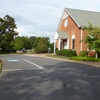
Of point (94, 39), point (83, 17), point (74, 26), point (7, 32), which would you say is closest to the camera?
point (94, 39)

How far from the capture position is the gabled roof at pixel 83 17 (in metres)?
26.8

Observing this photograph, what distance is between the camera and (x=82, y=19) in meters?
27.9

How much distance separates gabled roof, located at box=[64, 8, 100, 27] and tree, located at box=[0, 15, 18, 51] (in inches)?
761

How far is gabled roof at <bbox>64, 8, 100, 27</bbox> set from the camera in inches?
1056

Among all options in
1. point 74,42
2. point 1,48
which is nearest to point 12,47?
point 1,48

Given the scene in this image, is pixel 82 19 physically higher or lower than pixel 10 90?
higher

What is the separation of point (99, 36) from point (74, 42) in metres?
7.58

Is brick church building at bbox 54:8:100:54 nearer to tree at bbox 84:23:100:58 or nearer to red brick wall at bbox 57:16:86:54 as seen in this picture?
red brick wall at bbox 57:16:86:54

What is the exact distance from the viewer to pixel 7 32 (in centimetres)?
4369

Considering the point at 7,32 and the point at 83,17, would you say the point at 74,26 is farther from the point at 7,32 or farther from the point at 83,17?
the point at 7,32

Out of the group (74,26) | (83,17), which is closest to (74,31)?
(74,26)

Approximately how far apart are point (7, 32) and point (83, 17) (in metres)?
23.0

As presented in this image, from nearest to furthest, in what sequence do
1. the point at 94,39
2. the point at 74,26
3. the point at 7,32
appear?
the point at 94,39 → the point at 74,26 → the point at 7,32

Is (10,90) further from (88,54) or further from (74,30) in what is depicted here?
(74,30)
